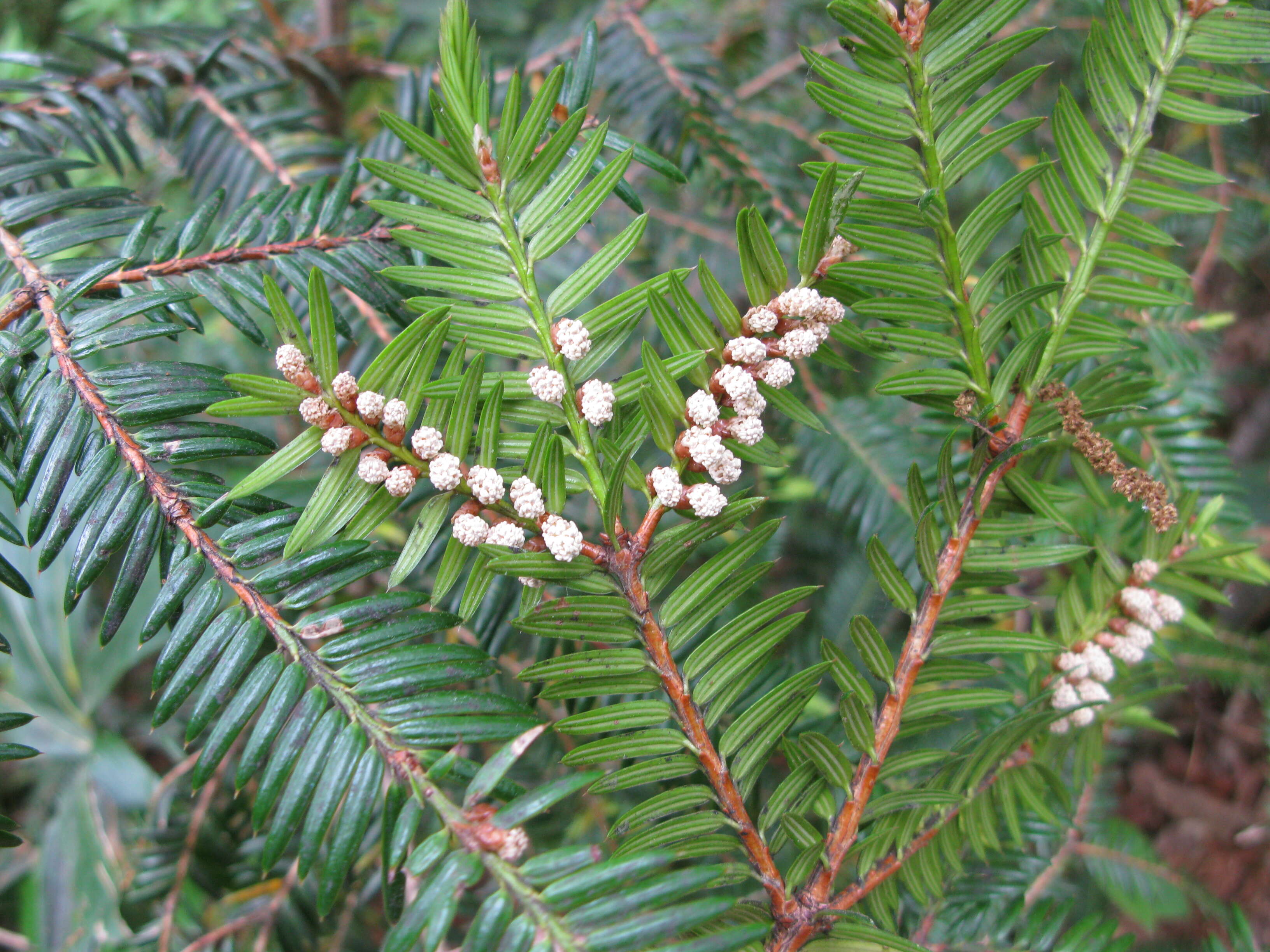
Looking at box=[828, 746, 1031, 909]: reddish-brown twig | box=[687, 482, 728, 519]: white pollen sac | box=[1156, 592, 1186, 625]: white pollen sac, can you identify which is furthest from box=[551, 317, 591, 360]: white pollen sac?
box=[1156, 592, 1186, 625]: white pollen sac

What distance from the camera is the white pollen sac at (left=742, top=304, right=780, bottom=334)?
1.46ft

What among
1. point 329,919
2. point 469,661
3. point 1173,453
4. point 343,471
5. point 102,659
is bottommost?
point 102,659

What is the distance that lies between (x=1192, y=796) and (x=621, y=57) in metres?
1.76

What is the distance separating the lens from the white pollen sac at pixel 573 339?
1.42 ft

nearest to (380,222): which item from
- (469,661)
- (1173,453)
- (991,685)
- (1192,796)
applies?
(469,661)

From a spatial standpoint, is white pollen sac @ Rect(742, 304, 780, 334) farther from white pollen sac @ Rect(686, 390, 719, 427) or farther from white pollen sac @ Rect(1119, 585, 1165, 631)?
white pollen sac @ Rect(1119, 585, 1165, 631)

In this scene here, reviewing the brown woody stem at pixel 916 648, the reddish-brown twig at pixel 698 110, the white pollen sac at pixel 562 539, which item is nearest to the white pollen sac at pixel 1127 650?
the brown woody stem at pixel 916 648

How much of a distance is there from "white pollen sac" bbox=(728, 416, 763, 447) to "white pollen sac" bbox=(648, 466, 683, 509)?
0.04 metres

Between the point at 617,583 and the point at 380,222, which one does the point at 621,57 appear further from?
the point at 617,583

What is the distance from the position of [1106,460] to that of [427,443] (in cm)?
43

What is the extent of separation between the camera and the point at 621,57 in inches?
37.5

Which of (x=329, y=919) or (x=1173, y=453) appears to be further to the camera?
(x=329, y=919)

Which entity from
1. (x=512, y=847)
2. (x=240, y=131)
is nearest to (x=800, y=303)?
(x=512, y=847)

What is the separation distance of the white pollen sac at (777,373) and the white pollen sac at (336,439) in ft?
0.80
